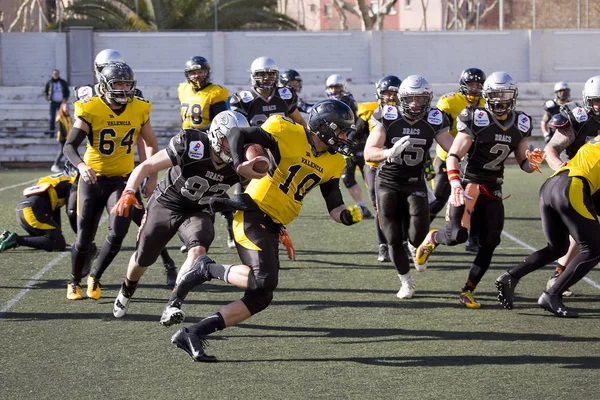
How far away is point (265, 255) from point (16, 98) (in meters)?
19.1

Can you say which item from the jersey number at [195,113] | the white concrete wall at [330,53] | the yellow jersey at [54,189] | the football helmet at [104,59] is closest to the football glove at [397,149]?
the football helmet at [104,59]

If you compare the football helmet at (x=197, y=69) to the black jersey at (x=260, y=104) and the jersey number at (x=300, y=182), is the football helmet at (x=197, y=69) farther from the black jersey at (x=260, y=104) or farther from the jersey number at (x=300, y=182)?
the jersey number at (x=300, y=182)

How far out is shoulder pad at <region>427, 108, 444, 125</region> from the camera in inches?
289

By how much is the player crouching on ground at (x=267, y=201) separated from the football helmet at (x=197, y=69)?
12.7ft

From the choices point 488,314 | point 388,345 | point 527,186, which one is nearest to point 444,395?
point 388,345

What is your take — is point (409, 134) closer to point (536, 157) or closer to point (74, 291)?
point (536, 157)

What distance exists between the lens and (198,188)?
6137 millimetres

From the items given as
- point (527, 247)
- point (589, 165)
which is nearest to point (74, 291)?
point (589, 165)

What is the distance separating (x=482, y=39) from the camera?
990 inches

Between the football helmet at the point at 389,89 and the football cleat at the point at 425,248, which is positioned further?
the football helmet at the point at 389,89

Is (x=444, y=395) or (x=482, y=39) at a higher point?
(x=482, y=39)

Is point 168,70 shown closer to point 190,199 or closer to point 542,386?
point 190,199

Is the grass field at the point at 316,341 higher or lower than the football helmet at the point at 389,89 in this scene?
lower

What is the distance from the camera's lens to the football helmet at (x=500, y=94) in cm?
704
